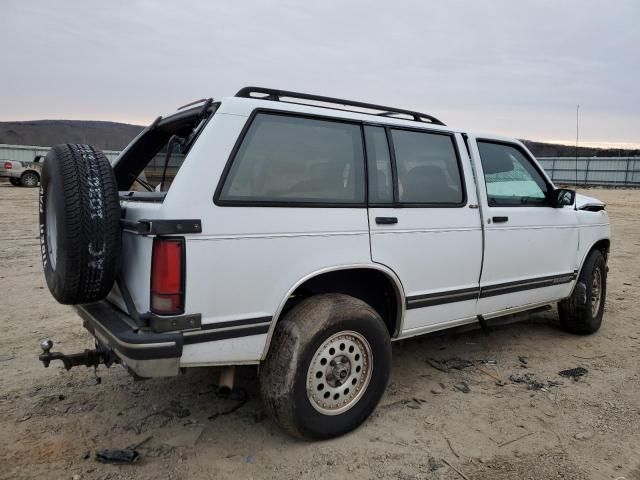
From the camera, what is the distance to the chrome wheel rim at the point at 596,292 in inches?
198

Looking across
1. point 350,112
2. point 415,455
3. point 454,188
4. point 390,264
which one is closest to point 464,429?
point 415,455

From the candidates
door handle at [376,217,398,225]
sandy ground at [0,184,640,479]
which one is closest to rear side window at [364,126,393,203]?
door handle at [376,217,398,225]

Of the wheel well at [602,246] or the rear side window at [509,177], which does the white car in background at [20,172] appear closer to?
the rear side window at [509,177]

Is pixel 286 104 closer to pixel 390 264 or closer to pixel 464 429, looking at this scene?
pixel 390 264

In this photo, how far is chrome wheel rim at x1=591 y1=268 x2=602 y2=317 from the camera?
5020 mm

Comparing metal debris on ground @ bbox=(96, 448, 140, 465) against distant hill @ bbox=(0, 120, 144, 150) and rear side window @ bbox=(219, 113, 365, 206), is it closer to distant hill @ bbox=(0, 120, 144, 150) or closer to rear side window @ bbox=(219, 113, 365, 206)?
rear side window @ bbox=(219, 113, 365, 206)

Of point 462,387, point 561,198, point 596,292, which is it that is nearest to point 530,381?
point 462,387

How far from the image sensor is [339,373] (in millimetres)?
2943

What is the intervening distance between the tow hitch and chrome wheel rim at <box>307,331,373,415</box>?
1.16 m

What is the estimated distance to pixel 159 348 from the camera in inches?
92.7

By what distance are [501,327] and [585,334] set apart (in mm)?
801

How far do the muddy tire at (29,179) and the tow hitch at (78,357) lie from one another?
24.8 metres

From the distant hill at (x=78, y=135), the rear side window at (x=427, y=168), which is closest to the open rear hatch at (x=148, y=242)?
the rear side window at (x=427, y=168)

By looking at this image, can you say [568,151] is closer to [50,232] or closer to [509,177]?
[509,177]
